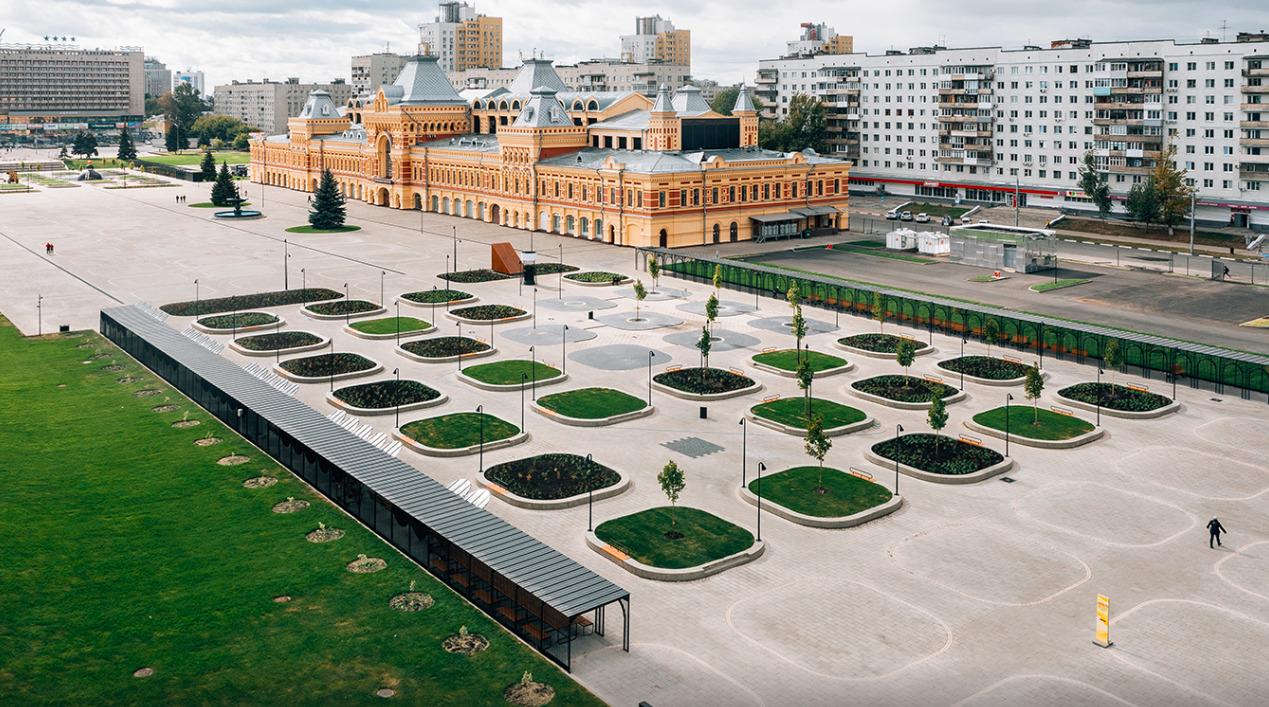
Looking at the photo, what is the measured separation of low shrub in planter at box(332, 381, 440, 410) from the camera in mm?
49625

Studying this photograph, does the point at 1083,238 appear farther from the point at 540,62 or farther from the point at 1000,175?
the point at 540,62

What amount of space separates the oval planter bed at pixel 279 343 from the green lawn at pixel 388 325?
2.65 m

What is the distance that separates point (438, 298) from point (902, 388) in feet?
109

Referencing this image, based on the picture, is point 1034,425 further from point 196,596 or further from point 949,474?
point 196,596

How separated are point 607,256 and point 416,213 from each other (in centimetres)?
4174

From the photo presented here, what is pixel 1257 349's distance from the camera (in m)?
59.5

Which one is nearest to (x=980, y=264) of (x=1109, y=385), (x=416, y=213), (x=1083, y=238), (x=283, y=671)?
(x=1083, y=238)

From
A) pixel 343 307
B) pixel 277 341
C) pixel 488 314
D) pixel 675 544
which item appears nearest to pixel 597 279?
pixel 488 314

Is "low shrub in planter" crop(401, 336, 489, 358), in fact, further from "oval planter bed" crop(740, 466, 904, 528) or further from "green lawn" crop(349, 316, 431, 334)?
"oval planter bed" crop(740, 466, 904, 528)

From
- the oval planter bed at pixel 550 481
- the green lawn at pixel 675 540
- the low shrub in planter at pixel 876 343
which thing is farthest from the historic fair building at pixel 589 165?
the green lawn at pixel 675 540

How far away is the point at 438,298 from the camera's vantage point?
72.9 metres

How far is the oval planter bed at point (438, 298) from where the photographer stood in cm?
7175

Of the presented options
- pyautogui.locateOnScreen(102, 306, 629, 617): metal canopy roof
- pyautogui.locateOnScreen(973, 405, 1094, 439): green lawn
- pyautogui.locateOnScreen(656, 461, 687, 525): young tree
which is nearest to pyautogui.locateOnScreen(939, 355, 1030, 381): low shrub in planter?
pyautogui.locateOnScreen(973, 405, 1094, 439): green lawn

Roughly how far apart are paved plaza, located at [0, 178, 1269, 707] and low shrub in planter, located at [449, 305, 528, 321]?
1736mm
